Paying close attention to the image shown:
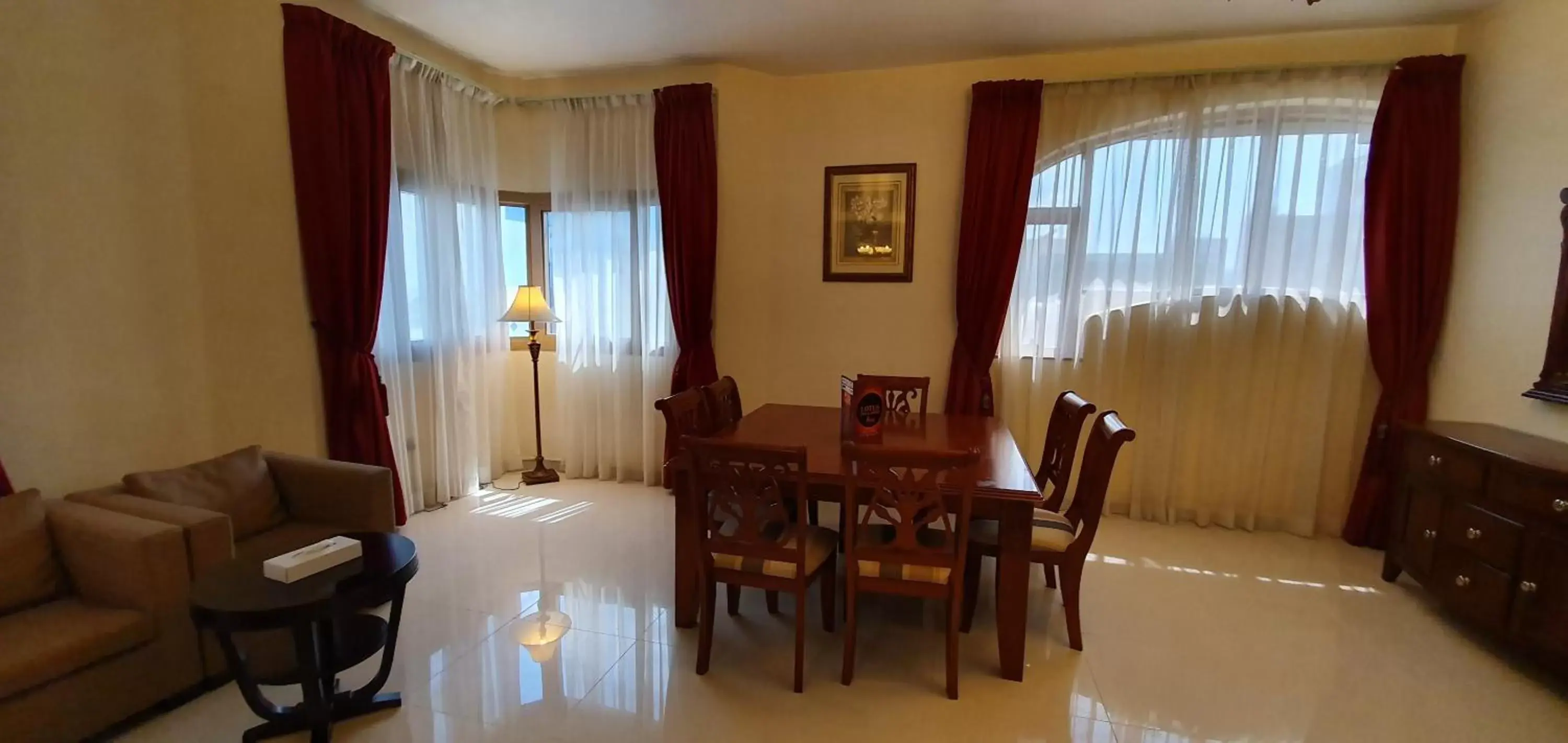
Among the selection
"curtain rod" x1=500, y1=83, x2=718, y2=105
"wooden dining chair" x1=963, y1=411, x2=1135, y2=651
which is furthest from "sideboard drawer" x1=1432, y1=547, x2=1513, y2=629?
"curtain rod" x1=500, y1=83, x2=718, y2=105

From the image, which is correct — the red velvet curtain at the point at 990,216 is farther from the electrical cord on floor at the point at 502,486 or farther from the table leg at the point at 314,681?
the table leg at the point at 314,681

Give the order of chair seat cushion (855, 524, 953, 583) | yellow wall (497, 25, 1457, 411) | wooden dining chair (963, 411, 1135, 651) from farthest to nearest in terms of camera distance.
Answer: yellow wall (497, 25, 1457, 411) < wooden dining chair (963, 411, 1135, 651) < chair seat cushion (855, 524, 953, 583)

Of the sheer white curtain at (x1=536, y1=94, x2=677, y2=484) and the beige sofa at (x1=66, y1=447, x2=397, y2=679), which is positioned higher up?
the sheer white curtain at (x1=536, y1=94, x2=677, y2=484)

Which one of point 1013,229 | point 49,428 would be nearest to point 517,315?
point 49,428

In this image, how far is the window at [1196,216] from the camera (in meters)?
3.49

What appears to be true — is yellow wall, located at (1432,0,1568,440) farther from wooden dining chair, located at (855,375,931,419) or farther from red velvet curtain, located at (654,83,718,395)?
red velvet curtain, located at (654,83,718,395)

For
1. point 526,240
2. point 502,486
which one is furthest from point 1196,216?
point 502,486

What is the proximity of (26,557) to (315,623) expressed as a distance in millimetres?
966

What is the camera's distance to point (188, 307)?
273 cm

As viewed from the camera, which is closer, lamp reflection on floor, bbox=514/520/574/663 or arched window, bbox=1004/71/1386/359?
lamp reflection on floor, bbox=514/520/574/663

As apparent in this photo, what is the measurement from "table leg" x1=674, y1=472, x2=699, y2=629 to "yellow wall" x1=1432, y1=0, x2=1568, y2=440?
3.66m

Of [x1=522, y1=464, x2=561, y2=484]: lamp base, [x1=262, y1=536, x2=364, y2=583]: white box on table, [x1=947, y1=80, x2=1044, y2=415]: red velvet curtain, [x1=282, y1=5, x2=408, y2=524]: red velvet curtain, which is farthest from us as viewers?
[x1=522, y1=464, x2=561, y2=484]: lamp base

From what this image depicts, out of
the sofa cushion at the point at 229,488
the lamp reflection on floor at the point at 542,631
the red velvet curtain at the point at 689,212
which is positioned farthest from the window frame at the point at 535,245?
the lamp reflection on floor at the point at 542,631

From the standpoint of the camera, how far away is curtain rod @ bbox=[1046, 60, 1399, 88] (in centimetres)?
337
